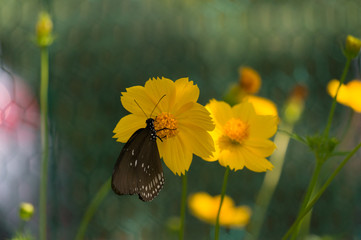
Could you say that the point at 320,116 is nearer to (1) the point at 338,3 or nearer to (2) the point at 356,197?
(2) the point at 356,197

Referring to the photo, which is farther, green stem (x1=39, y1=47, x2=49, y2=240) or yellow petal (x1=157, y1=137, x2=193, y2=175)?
green stem (x1=39, y1=47, x2=49, y2=240)

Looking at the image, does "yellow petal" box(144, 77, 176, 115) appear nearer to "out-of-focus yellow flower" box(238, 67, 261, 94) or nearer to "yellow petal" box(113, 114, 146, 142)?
"yellow petal" box(113, 114, 146, 142)

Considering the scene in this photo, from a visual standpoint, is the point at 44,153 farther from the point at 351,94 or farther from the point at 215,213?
the point at 351,94

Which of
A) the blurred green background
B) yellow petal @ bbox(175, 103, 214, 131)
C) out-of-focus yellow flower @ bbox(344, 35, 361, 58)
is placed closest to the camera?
yellow petal @ bbox(175, 103, 214, 131)

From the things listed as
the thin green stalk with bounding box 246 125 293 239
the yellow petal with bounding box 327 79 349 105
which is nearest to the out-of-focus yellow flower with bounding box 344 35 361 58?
the yellow petal with bounding box 327 79 349 105

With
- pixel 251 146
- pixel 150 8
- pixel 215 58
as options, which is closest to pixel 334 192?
pixel 215 58

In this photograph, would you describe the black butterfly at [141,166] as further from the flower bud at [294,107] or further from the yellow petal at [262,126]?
the flower bud at [294,107]

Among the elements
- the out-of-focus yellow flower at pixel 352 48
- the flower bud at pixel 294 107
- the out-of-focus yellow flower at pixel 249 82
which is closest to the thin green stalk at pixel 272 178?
the flower bud at pixel 294 107
